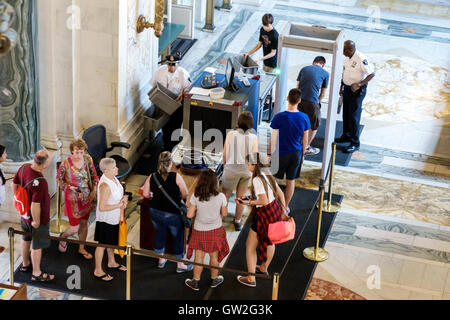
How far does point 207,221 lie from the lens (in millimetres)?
6828

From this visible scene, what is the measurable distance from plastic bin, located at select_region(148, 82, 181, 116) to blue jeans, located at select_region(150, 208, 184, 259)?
8.23 feet

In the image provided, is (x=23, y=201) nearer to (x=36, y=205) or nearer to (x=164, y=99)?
(x=36, y=205)

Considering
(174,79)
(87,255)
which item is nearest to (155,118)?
(174,79)

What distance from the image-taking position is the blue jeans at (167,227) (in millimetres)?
7090

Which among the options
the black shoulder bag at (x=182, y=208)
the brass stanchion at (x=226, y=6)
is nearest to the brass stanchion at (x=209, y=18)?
the brass stanchion at (x=226, y=6)

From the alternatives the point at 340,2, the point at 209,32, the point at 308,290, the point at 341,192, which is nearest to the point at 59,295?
the point at 308,290

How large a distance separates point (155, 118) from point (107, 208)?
2967 millimetres

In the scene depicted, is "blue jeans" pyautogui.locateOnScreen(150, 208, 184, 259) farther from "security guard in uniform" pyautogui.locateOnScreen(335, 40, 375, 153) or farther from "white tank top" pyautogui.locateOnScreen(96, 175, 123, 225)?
"security guard in uniform" pyautogui.locateOnScreen(335, 40, 375, 153)

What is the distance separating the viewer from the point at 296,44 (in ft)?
29.2

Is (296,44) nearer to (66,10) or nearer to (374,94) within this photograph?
(66,10)

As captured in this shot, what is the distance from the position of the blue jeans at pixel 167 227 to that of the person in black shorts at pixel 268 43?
170 inches

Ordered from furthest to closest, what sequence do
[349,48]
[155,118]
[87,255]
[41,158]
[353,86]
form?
[353,86], [349,48], [155,118], [87,255], [41,158]

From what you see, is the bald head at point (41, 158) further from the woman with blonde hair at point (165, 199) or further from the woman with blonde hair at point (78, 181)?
the woman with blonde hair at point (165, 199)

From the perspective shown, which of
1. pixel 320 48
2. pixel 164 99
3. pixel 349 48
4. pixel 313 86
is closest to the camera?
pixel 320 48
